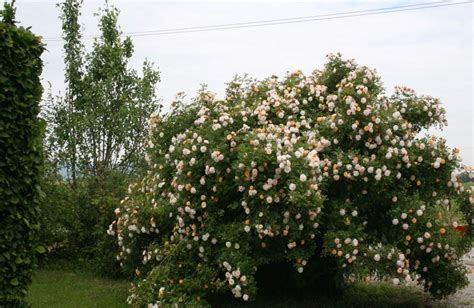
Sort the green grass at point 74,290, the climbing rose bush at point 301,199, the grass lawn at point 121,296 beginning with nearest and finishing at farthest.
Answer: the climbing rose bush at point 301,199 → the green grass at point 74,290 → the grass lawn at point 121,296

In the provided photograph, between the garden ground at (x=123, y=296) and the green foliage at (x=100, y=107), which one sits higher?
the green foliage at (x=100, y=107)

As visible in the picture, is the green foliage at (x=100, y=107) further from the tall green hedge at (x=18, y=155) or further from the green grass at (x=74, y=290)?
the tall green hedge at (x=18, y=155)

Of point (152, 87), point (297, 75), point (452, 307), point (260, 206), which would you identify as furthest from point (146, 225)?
point (152, 87)

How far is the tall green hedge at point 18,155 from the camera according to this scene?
5195mm

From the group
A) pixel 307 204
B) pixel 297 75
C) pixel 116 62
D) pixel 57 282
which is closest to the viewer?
pixel 307 204

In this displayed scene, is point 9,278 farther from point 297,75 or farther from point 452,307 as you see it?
point 452,307

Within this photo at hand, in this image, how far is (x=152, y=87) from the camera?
12289 mm

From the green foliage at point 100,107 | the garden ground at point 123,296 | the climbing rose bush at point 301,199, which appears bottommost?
the garden ground at point 123,296

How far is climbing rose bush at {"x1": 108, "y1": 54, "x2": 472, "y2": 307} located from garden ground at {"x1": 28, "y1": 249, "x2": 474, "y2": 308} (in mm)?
587

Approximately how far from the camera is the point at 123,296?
7.89m

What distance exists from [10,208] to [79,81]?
7.33 metres

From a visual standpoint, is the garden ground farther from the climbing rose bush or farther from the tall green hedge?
the tall green hedge

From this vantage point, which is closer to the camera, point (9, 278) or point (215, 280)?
point (9, 278)

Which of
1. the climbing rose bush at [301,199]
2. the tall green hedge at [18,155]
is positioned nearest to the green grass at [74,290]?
the climbing rose bush at [301,199]
